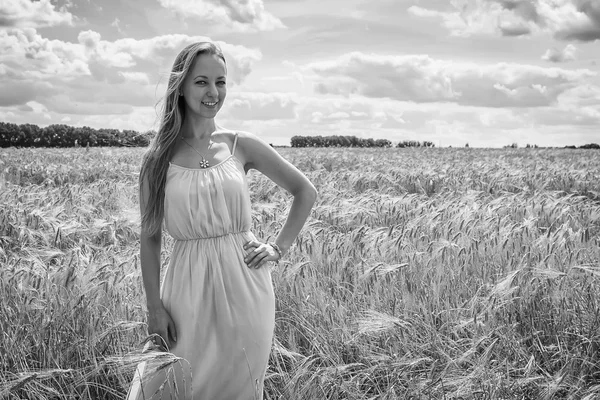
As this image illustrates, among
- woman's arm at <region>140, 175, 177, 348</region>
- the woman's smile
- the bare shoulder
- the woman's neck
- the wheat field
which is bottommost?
the wheat field

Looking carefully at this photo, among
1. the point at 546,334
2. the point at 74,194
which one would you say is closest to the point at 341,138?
the point at 74,194

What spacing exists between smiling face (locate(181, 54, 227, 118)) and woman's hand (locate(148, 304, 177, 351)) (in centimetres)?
89

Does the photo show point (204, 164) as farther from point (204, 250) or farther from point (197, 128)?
point (204, 250)

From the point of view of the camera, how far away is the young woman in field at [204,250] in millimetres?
2422

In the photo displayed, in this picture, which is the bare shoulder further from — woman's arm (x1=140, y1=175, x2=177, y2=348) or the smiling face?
woman's arm (x1=140, y1=175, x2=177, y2=348)

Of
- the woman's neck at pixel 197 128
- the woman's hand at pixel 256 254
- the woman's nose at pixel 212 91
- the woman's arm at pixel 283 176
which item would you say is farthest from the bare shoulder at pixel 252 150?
the woman's hand at pixel 256 254

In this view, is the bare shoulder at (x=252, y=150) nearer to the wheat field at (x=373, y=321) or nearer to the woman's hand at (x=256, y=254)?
the woman's hand at (x=256, y=254)

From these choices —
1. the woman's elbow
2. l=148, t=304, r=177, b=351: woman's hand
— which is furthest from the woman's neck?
l=148, t=304, r=177, b=351: woman's hand

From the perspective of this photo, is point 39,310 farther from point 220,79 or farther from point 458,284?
A: point 458,284

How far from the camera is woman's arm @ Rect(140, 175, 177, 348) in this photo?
A: 7.96 ft

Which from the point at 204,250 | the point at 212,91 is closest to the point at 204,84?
Result: the point at 212,91

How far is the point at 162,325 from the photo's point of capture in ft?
7.93

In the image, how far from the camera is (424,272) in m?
3.84

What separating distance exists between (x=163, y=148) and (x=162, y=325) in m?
0.79
